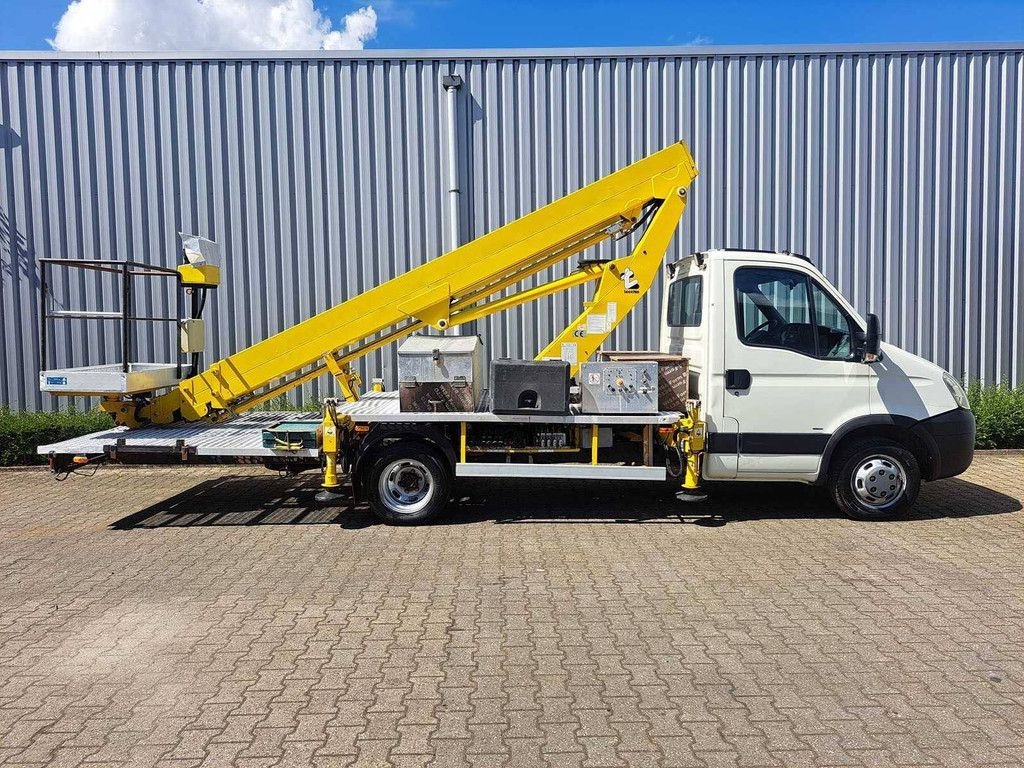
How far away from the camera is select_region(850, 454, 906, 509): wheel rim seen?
7.16m

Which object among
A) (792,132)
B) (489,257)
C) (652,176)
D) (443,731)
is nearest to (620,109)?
(792,132)

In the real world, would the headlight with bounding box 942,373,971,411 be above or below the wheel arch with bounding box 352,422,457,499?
above

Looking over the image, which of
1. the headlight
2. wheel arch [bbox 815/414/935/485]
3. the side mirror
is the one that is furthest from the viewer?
the headlight

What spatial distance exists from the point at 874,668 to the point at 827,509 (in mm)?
3718

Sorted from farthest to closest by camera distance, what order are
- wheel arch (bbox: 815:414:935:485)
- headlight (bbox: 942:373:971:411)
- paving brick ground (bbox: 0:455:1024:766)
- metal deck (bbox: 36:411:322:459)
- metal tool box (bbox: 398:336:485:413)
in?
headlight (bbox: 942:373:971:411)
wheel arch (bbox: 815:414:935:485)
metal tool box (bbox: 398:336:485:413)
metal deck (bbox: 36:411:322:459)
paving brick ground (bbox: 0:455:1024:766)

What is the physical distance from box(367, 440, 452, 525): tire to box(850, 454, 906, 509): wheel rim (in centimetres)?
360

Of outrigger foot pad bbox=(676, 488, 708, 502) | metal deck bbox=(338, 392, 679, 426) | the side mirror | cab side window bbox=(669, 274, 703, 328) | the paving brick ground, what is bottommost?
the paving brick ground

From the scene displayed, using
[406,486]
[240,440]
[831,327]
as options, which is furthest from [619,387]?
[240,440]

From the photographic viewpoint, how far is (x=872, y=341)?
22.3 ft

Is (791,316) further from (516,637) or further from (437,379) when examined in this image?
(516,637)

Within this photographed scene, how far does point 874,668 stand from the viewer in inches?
168

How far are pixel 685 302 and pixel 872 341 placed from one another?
5.70ft

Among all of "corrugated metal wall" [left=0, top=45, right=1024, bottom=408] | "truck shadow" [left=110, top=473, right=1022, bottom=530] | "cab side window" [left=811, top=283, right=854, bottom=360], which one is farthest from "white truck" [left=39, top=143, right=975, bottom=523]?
"corrugated metal wall" [left=0, top=45, right=1024, bottom=408]

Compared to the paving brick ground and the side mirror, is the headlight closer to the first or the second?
the side mirror
